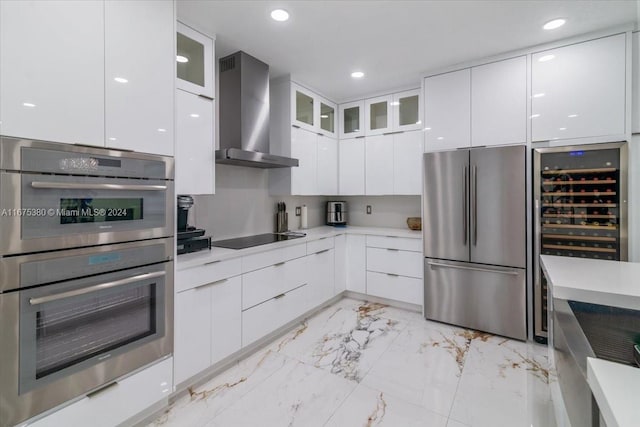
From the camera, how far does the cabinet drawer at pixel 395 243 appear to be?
3.30 metres

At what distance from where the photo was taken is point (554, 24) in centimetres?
224

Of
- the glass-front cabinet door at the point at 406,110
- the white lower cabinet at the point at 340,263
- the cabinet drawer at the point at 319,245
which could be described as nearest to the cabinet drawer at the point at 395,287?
the white lower cabinet at the point at 340,263

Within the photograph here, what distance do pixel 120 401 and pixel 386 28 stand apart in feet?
9.71

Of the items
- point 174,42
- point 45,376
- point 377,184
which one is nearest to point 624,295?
point 45,376

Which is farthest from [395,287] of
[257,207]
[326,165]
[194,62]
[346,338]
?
[194,62]

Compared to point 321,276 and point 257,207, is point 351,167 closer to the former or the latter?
point 257,207

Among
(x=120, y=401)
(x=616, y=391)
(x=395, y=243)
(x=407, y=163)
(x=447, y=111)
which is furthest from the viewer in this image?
(x=407, y=163)

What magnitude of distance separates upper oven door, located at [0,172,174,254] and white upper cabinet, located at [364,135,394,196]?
2.59 m

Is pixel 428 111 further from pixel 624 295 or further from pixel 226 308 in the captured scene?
pixel 226 308

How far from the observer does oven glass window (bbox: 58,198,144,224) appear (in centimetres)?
138

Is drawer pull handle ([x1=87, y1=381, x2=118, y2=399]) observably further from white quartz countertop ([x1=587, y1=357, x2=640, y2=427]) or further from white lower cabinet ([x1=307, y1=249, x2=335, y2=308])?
white quartz countertop ([x1=587, y1=357, x2=640, y2=427])

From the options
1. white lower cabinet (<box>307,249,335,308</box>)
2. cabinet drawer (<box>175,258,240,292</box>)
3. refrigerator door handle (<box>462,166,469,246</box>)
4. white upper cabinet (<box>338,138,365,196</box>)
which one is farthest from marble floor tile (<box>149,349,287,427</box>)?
white upper cabinet (<box>338,138,365,196</box>)

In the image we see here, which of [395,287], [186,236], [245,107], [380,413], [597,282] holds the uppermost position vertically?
[245,107]

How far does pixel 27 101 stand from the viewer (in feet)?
4.04
